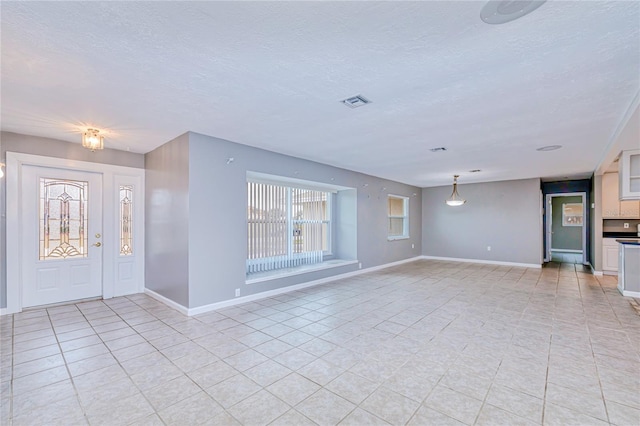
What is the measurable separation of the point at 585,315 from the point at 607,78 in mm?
3163

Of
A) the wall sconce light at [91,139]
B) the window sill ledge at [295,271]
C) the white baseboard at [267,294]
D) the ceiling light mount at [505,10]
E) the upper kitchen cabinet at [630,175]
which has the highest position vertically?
the ceiling light mount at [505,10]

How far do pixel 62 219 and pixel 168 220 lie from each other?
164 cm

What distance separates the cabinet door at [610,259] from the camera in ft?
21.6

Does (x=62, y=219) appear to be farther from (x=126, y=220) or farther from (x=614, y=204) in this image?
(x=614, y=204)

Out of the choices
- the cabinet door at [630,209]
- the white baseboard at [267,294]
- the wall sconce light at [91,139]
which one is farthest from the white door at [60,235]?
the cabinet door at [630,209]

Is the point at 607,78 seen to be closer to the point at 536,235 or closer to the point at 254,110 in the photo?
the point at 254,110

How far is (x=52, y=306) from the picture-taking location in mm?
4285

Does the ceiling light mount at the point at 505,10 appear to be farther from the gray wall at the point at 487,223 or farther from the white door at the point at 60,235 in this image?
the gray wall at the point at 487,223

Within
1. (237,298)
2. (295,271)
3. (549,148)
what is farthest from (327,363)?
(549,148)

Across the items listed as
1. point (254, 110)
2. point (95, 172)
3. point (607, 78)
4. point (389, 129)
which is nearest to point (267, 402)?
point (254, 110)

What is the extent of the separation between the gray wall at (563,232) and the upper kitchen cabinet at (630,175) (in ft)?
24.2

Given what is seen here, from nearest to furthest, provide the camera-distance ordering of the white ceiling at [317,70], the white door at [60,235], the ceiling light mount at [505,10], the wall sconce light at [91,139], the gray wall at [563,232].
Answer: the ceiling light mount at [505,10] → the white ceiling at [317,70] → the wall sconce light at [91,139] → the white door at [60,235] → the gray wall at [563,232]

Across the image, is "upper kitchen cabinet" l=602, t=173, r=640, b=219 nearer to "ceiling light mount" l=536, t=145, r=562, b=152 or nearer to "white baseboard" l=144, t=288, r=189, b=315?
"ceiling light mount" l=536, t=145, r=562, b=152

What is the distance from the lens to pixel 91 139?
3.68 metres
